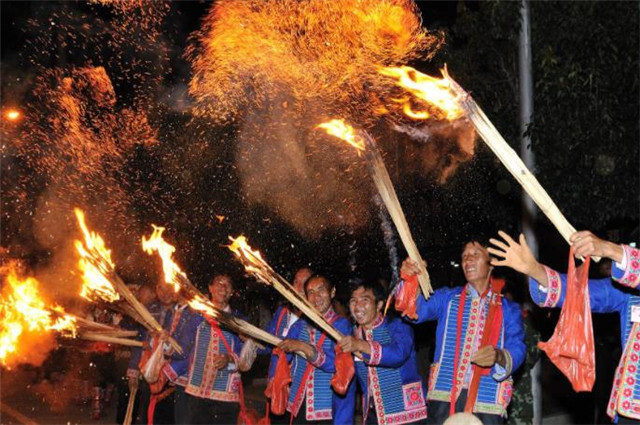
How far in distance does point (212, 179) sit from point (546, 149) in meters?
3.65

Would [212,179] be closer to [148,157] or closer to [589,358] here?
[148,157]

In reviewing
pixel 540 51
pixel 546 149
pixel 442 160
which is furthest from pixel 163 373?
pixel 540 51

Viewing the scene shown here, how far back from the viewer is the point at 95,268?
6.43 meters

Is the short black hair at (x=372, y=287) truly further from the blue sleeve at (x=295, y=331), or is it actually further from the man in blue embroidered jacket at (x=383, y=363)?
the blue sleeve at (x=295, y=331)

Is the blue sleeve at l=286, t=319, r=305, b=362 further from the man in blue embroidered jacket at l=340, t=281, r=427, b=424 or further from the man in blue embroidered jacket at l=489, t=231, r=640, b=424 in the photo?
the man in blue embroidered jacket at l=489, t=231, r=640, b=424

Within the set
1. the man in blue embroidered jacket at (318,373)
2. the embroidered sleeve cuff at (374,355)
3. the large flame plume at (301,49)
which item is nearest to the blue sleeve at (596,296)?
the embroidered sleeve cuff at (374,355)

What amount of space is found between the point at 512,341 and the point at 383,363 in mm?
853

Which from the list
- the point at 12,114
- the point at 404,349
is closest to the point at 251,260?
the point at 404,349

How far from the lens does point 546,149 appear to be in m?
7.95

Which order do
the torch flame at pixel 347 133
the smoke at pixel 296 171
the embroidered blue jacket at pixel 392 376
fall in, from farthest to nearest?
the smoke at pixel 296 171 → the embroidered blue jacket at pixel 392 376 → the torch flame at pixel 347 133

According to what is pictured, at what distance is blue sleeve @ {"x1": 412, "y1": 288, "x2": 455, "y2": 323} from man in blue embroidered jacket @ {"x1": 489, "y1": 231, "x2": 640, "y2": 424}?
1120 mm

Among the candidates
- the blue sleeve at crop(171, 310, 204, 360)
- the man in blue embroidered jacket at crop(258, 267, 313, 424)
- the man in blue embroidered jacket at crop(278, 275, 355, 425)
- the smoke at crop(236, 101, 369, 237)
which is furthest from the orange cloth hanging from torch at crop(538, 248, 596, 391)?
the smoke at crop(236, 101, 369, 237)

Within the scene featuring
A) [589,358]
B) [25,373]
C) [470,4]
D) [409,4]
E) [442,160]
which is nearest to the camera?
[589,358]

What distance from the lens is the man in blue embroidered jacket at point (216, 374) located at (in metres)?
7.09
